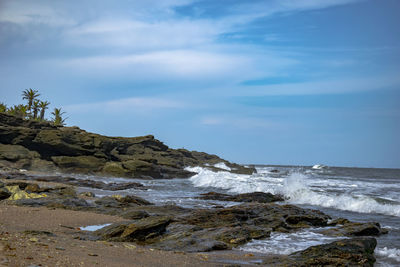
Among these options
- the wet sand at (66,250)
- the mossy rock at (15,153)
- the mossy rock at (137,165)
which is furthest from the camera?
the mossy rock at (137,165)

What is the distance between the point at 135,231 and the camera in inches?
316

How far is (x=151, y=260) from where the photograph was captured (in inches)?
229

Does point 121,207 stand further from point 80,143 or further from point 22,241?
point 80,143

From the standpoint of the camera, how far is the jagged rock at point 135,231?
25.9ft

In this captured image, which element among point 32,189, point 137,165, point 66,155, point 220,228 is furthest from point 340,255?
point 66,155

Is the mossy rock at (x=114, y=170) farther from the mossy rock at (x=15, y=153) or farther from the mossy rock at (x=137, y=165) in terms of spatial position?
the mossy rock at (x=15, y=153)

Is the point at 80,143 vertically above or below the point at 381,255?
above

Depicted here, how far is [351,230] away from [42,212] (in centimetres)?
867

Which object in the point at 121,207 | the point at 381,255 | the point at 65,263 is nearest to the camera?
the point at 65,263

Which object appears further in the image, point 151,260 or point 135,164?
point 135,164

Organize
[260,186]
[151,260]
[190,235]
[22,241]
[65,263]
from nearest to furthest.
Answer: [65,263]
[22,241]
[151,260]
[190,235]
[260,186]

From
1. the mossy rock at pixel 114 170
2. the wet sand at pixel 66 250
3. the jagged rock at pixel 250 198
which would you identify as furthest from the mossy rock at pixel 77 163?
the wet sand at pixel 66 250

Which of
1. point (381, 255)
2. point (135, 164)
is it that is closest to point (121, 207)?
point (381, 255)

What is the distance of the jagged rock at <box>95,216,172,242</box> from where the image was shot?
7895 mm
